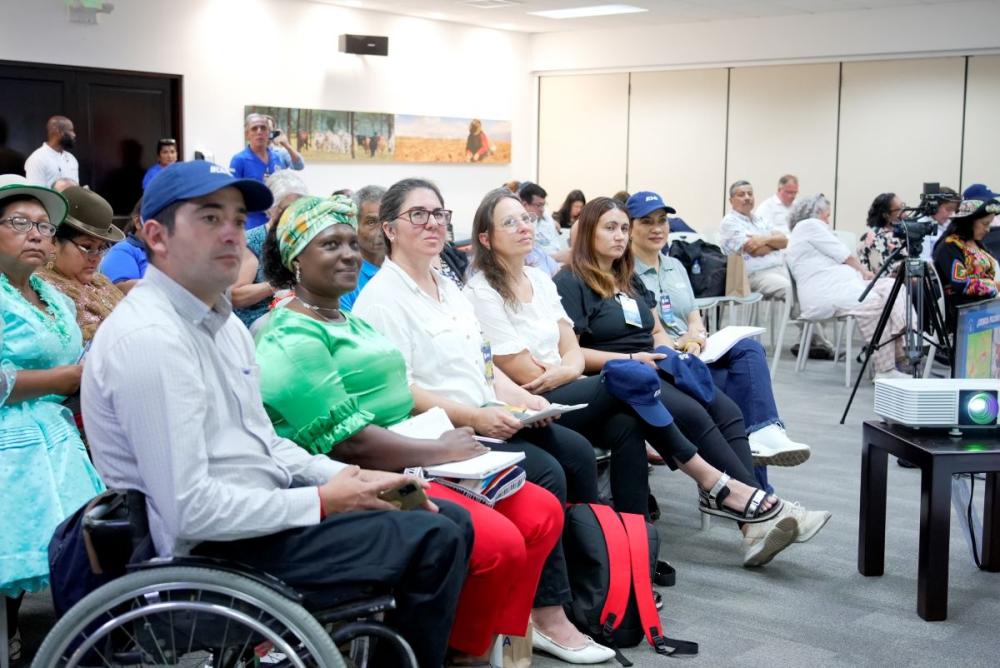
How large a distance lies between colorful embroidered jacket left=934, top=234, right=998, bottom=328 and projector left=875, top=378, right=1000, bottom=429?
3180 mm

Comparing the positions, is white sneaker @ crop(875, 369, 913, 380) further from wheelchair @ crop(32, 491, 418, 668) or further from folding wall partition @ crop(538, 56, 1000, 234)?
wheelchair @ crop(32, 491, 418, 668)

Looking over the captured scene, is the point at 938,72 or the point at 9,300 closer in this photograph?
the point at 9,300

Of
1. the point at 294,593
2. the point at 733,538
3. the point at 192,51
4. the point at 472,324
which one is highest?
the point at 192,51

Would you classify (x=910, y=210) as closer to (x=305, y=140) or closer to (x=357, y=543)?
(x=357, y=543)

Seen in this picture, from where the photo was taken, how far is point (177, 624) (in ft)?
6.08

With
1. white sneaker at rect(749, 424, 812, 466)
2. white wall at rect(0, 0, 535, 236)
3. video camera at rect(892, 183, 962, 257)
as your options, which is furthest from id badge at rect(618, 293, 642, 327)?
white wall at rect(0, 0, 535, 236)

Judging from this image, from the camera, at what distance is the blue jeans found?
4.25 metres

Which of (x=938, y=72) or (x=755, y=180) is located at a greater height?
(x=938, y=72)

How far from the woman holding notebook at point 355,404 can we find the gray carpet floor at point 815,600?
1.55ft

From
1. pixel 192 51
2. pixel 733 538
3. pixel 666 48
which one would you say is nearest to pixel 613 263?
pixel 733 538

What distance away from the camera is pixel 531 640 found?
295 cm

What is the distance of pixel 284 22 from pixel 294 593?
1057 centimetres

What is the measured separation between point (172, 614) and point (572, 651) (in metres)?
1.41

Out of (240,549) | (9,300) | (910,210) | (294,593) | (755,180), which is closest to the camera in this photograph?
(294,593)
